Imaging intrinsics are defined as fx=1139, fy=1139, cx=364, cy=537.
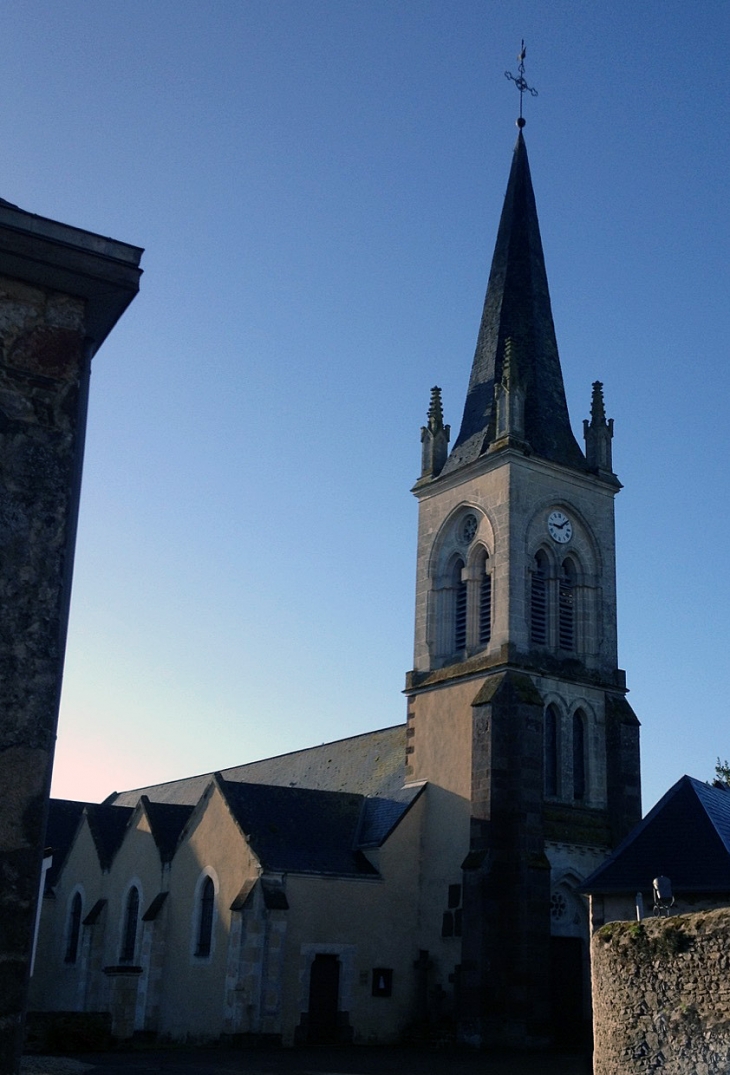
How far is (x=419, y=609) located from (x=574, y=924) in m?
9.00

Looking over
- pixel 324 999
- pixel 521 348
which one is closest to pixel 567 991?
pixel 324 999

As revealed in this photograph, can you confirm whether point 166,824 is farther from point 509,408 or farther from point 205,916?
point 509,408

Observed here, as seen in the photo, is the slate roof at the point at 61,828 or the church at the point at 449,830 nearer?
the church at the point at 449,830

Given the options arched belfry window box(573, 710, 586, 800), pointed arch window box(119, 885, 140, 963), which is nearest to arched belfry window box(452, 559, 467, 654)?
arched belfry window box(573, 710, 586, 800)

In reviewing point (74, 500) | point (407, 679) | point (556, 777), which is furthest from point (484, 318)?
point (74, 500)

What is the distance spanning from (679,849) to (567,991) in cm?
718

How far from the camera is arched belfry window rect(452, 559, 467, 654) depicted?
29.6 meters

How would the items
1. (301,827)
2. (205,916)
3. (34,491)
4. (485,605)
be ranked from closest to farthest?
(34,491) → (205,916) → (301,827) → (485,605)

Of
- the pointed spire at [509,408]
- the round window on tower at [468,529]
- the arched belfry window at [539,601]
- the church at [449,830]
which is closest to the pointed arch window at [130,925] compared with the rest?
the church at [449,830]

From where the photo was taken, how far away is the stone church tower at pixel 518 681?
82.5ft

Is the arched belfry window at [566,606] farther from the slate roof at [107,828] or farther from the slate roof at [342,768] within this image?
the slate roof at [107,828]

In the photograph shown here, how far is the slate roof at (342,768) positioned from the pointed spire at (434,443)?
7415mm

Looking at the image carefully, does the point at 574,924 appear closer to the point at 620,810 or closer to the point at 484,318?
the point at 620,810

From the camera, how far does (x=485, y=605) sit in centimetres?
2938
